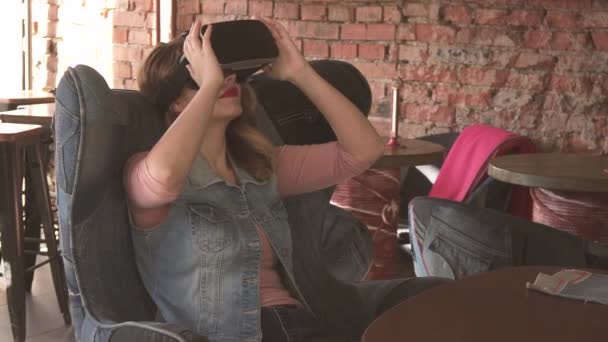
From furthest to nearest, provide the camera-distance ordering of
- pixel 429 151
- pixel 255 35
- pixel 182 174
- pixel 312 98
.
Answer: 1. pixel 429 151
2. pixel 312 98
3. pixel 255 35
4. pixel 182 174

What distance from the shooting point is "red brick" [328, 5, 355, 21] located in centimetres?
489

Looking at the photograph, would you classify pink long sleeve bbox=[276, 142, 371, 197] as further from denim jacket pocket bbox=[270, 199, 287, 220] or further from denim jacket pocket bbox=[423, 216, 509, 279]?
denim jacket pocket bbox=[423, 216, 509, 279]

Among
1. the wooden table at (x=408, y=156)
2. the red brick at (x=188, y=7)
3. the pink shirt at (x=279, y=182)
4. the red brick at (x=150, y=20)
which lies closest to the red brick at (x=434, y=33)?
the wooden table at (x=408, y=156)

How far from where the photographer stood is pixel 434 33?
15.3ft

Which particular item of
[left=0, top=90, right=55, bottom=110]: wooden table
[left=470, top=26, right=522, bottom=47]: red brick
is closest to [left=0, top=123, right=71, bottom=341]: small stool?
[left=0, top=90, right=55, bottom=110]: wooden table

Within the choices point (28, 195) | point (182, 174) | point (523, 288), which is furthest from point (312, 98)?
point (28, 195)

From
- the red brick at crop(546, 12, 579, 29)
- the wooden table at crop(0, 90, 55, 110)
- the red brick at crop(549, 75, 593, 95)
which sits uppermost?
the red brick at crop(546, 12, 579, 29)

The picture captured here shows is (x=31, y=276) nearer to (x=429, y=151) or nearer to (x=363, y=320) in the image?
(x=429, y=151)

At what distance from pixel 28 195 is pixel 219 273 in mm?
2599

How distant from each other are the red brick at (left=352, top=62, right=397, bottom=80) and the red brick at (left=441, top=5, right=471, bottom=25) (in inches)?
14.3

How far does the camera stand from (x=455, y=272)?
2.78 m

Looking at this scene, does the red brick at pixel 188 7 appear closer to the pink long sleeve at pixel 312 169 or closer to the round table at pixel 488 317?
the pink long sleeve at pixel 312 169

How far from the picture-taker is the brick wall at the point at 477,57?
430 centimetres

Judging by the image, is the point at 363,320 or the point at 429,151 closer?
the point at 363,320
